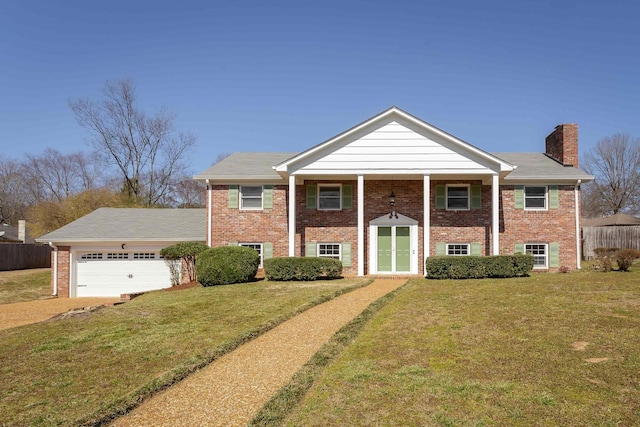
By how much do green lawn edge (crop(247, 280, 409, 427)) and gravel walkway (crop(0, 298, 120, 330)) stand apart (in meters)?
9.88

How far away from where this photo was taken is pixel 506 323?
8.66 meters

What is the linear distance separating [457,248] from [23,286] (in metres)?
23.0

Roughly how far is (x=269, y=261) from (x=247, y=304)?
16.5 ft

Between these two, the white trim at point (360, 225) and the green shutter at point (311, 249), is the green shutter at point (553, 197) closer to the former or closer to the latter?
the white trim at point (360, 225)

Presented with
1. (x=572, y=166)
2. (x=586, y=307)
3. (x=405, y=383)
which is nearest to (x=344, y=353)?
(x=405, y=383)

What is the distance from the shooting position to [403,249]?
63.6ft

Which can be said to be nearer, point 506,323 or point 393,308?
point 506,323

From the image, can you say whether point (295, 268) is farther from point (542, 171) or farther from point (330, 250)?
point (542, 171)

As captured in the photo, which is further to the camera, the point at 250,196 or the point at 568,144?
the point at 568,144

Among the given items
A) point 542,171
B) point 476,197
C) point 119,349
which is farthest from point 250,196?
point 542,171

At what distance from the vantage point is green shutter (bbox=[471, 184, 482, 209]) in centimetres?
1975

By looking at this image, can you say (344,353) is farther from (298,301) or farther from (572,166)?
(572,166)

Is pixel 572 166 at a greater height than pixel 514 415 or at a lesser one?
greater

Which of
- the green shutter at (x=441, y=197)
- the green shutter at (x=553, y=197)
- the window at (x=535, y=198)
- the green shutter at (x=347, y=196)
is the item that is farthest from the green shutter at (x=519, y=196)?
the green shutter at (x=347, y=196)
